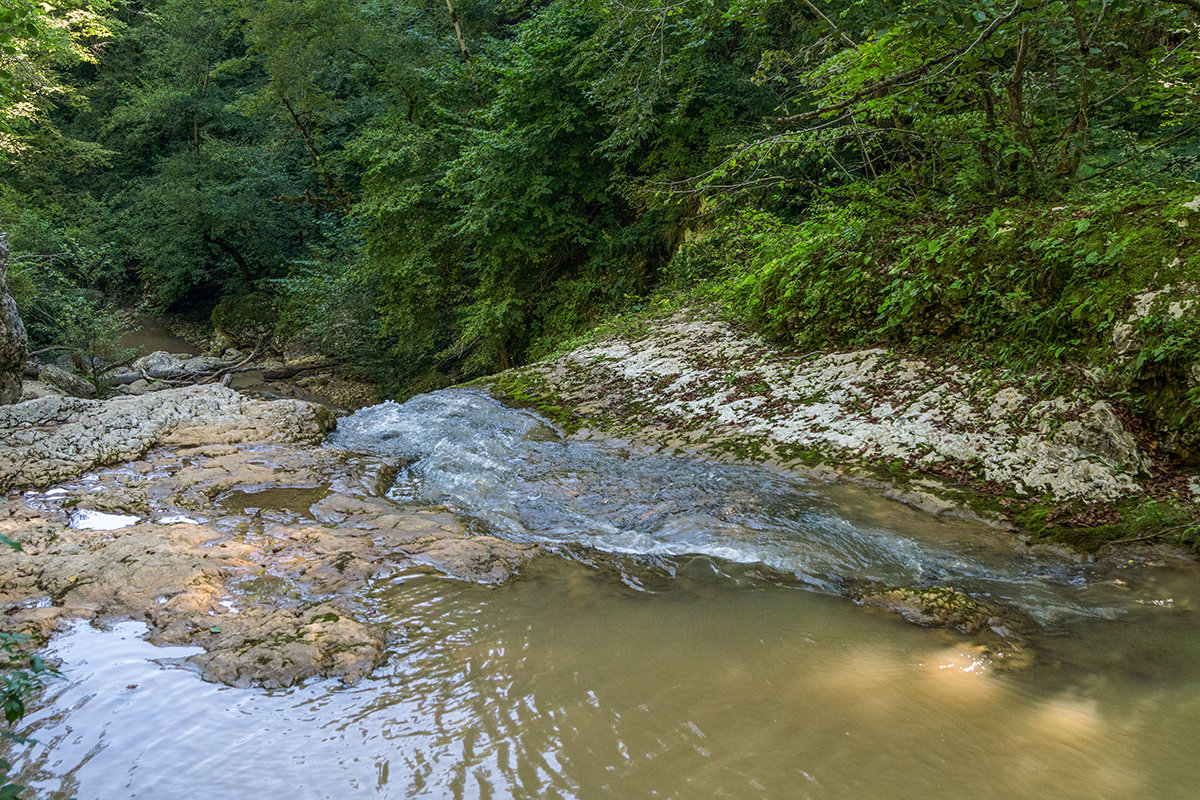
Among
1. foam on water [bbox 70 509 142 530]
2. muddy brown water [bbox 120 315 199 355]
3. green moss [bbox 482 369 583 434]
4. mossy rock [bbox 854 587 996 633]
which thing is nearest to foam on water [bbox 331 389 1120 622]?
mossy rock [bbox 854 587 996 633]

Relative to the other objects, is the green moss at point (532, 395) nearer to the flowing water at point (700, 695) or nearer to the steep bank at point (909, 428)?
the steep bank at point (909, 428)

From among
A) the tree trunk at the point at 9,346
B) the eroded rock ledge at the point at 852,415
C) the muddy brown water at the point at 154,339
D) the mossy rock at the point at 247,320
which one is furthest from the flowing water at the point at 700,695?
the muddy brown water at the point at 154,339

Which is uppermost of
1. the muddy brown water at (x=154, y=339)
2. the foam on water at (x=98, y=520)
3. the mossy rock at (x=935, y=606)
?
the mossy rock at (x=935, y=606)

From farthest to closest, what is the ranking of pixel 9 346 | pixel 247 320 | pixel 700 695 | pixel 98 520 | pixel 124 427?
pixel 247 320 → pixel 9 346 → pixel 124 427 → pixel 98 520 → pixel 700 695

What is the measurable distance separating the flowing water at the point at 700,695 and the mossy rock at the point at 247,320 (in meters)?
20.9

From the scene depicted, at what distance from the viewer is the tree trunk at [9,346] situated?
807 cm

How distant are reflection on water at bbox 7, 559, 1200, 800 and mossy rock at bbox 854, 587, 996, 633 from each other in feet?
0.46

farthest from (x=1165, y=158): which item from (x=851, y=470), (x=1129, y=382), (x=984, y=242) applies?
(x=851, y=470)

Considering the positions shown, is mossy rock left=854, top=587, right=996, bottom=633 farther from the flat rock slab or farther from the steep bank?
the flat rock slab

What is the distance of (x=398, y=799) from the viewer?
2059 mm

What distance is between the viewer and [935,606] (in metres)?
3.15

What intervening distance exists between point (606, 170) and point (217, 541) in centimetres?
1030

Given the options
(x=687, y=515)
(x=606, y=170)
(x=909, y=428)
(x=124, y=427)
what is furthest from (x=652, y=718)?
(x=606, y=170)

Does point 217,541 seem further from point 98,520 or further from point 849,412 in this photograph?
point 849,412
